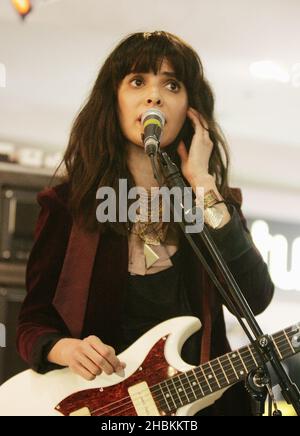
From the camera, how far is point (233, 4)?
2.10 meters

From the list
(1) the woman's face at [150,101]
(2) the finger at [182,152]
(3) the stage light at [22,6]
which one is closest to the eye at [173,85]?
(1) the woman's face at [150,101]

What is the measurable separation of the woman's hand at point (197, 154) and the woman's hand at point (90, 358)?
39 cm

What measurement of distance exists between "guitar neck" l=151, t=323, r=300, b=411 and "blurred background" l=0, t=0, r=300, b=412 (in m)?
0.43

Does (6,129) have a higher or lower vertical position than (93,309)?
higher

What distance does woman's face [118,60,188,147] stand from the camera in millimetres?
1521

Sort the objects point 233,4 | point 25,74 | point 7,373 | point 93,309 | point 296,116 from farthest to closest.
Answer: point 296,116
point 25,74
point 233,4
point 7,373
point 93,309

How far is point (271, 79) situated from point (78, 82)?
0.70m

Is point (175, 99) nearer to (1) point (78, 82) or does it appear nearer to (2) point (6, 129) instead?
(1) point (78, 82)

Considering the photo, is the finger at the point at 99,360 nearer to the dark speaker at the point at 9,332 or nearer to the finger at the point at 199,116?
the finger at the point at 199,116

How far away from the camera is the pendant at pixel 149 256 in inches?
59.0

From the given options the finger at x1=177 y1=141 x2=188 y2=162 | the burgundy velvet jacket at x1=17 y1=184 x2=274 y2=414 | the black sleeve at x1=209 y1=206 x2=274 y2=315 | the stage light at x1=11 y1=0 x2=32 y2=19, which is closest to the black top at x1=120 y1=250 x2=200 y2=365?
the burgundy velvet jacket at x1=17 y1=184 x2=274 y2=414

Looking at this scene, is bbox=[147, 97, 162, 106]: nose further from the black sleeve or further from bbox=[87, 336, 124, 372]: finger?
bbox=[87, 336, 124, 372]: finger

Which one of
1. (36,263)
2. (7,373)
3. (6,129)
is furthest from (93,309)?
(6,129)

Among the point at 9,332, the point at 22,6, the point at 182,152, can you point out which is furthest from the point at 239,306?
the point at 22,6
